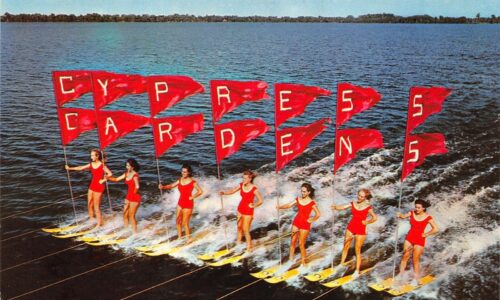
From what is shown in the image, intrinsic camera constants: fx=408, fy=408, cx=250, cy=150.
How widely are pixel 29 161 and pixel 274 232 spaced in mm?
17095

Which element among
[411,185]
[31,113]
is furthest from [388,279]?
[31,113]

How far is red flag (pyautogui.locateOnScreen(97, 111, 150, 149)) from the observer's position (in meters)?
13.7

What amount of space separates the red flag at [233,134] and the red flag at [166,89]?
149cm

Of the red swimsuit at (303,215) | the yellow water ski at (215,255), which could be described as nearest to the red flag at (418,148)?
the red swimsuit at (303,215)

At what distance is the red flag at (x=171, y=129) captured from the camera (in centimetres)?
1306

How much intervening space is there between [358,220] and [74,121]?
33.1 ft

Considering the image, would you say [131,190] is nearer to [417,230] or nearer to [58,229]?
[58,229]

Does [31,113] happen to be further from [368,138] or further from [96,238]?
[368,138]

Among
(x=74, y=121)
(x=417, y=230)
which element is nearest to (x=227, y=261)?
(x=417, y=230)

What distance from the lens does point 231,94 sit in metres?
12.6

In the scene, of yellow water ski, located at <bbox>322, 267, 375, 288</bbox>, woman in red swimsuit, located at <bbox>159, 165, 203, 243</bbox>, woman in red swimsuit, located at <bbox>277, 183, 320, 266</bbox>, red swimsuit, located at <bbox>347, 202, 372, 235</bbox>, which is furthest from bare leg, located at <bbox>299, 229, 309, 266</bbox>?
woman in red swimsuit, located at <bbox>159, 165, 203, 243</bbox>

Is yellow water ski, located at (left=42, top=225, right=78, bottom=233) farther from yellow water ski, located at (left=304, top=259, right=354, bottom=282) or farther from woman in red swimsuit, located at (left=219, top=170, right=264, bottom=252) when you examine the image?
yellow water ski, located at (left=304, top=259, right=354, bottom=282)

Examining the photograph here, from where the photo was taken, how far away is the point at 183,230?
49.9 feet

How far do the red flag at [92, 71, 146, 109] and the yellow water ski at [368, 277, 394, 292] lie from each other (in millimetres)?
9786
